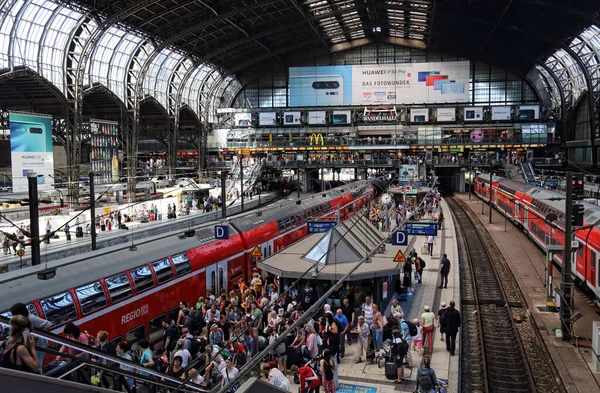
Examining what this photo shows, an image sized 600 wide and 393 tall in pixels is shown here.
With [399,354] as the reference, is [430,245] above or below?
below

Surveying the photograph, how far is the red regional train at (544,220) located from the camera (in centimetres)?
1909

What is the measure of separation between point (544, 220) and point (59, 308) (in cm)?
2142

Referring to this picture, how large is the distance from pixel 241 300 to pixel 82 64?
36.0m

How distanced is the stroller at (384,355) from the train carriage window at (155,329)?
20.3ft

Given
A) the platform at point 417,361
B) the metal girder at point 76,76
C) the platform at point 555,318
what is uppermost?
the metal girder at point 76,76

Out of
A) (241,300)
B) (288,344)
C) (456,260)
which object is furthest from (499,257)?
(288,344)

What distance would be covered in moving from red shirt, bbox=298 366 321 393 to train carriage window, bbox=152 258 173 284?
6.66 metres

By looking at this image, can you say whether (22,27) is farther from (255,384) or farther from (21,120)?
(255,384)

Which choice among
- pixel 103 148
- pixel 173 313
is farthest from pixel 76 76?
pixel 173 313

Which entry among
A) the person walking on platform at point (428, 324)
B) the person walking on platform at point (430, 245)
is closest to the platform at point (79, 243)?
the person walking on platform at point (428, 324)

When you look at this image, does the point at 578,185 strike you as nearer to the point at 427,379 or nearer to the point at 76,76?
the point at 427,379

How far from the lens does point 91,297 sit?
1291 cm

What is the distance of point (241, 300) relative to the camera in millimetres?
17344

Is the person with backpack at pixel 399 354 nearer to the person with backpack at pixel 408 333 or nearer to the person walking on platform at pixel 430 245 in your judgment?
the person with backpack at pixel 408 333
